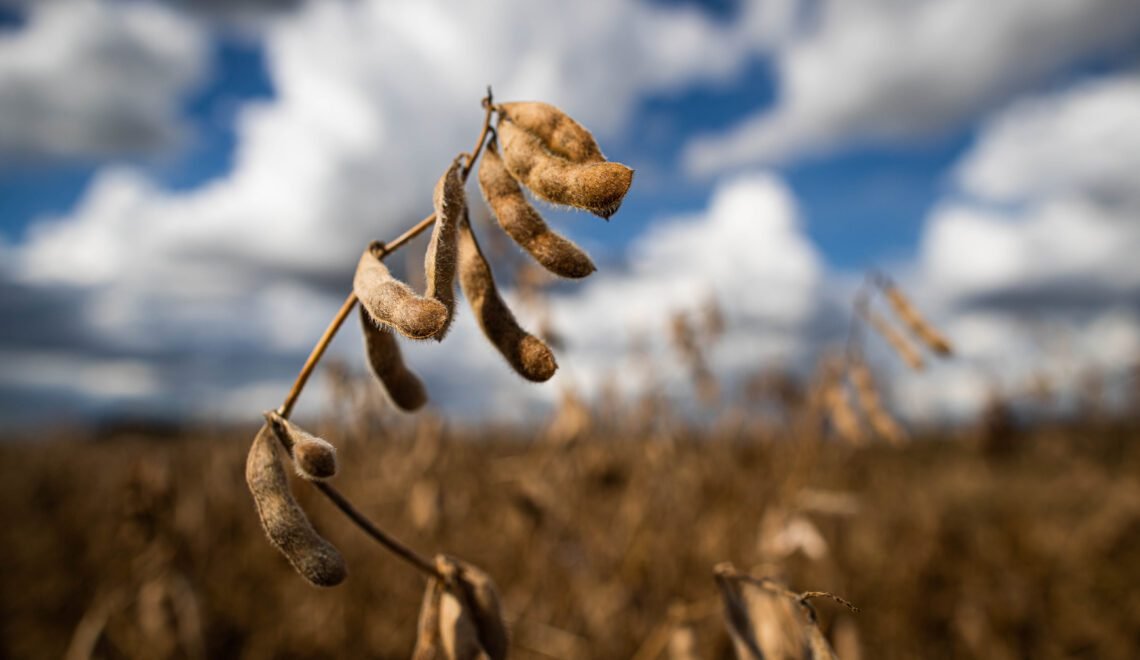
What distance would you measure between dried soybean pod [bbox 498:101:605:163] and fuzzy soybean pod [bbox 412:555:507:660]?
674mm

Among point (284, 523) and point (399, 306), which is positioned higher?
point (399, 306)

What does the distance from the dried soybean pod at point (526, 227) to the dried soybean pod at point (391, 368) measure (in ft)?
0.80

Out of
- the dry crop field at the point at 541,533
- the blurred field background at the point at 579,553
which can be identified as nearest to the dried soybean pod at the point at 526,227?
the dry crop field at the point at 541,533

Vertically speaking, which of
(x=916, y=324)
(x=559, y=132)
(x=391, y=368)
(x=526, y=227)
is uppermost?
(x=916, y=324)

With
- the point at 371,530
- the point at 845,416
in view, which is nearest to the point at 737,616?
the point at 371,530

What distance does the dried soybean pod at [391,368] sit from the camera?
113 cm

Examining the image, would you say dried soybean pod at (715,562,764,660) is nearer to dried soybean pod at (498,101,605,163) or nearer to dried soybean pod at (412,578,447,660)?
dried soybean pod at (412,578,447,660)

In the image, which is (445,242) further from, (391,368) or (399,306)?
(391,368)

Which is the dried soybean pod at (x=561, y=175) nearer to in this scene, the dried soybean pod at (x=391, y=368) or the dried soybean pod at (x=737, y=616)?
the dried soybean pod at (x=391, y=368)

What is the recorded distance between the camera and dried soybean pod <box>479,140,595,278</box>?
1.06 m

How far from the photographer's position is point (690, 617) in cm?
168

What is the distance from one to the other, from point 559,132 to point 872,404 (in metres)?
2.11

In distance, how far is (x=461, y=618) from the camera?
116 cm

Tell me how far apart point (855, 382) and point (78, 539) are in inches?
267
